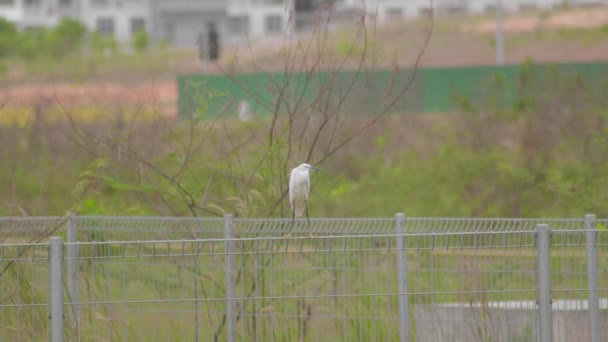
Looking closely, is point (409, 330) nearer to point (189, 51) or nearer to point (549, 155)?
point (549, 155)

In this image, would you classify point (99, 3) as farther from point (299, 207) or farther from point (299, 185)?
point (299, 185)

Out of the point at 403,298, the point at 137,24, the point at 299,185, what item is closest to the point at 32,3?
the point at 137,24

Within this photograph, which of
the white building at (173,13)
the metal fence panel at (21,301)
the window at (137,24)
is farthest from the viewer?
the window at (137,24)

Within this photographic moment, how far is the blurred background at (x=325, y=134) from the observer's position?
852cm

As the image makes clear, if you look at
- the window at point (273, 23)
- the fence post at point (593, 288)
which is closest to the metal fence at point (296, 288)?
the fence post at point (593, 288)

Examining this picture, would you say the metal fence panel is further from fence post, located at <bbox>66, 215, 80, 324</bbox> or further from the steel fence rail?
the steel fence rail

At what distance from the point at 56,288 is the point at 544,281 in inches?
112

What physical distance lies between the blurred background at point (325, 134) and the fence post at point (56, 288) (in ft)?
5.06

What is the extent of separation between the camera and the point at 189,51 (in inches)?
1713

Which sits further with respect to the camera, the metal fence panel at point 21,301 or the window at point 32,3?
the window at point 32,3

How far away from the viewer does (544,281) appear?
6.15m

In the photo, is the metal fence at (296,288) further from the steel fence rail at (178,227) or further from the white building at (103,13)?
the white building at (103,13)

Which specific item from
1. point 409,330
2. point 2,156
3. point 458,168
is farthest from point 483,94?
point 409,330

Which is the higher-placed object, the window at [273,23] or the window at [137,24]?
the window at [137,24]
